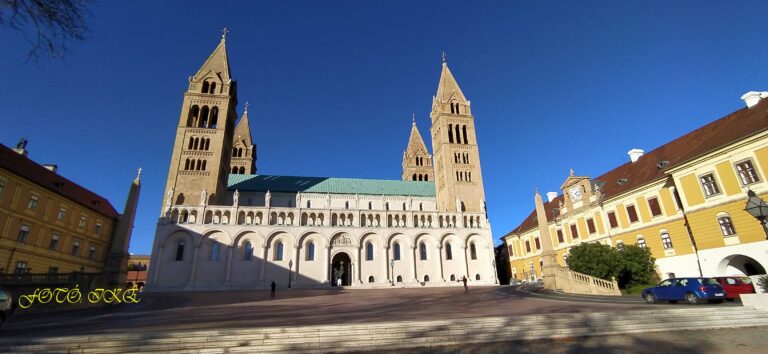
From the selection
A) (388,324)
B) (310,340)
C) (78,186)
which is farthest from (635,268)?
(78,186)

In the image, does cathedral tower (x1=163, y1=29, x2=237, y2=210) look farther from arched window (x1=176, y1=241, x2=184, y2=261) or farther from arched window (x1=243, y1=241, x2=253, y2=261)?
arched window (x1=243, y1=241, x2=253, y2=261)

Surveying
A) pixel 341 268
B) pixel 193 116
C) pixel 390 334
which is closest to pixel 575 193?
pixel 341 268

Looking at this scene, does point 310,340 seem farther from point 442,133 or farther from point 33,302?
point 442,133

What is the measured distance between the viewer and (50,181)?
36531 mm

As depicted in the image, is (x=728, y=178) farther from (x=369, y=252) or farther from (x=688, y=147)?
(x=369, y=252)

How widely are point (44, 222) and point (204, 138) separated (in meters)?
17.6

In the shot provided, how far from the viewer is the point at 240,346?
8.60 metres

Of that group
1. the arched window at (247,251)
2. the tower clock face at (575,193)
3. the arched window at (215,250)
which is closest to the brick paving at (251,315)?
the arched window at (215,250)

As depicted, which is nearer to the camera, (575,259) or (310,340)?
(310,340)

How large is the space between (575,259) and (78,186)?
192 feet

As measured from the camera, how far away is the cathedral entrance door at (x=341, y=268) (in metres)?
42.2

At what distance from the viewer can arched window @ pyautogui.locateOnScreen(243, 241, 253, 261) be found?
3888cm

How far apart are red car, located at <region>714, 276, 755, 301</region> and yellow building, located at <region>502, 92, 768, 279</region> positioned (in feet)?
20.9

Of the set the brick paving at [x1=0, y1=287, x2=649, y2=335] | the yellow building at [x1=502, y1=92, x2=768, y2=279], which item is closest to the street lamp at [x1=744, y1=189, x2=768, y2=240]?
the brick paving at [x1=0, y1=287, x2=649, y2=335]
